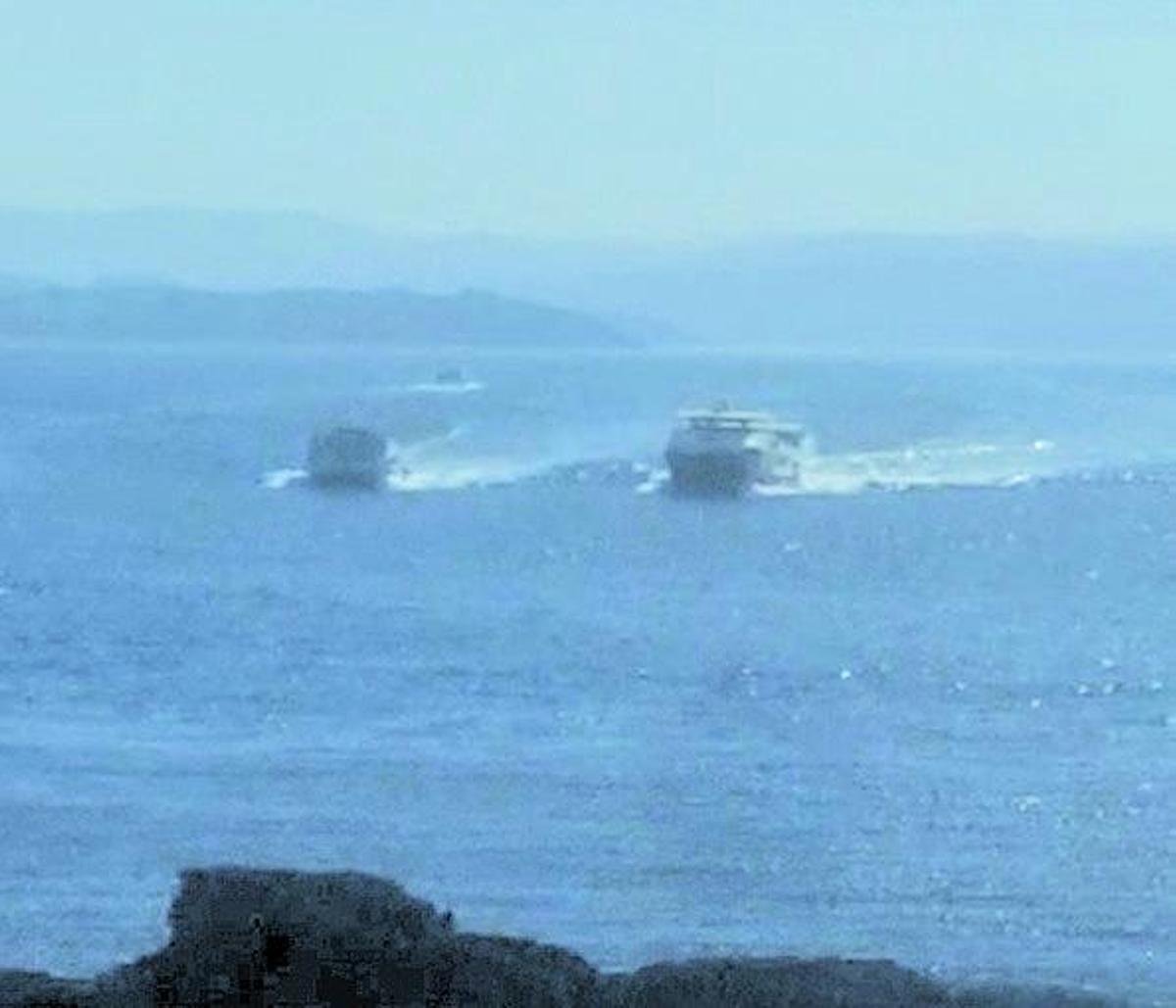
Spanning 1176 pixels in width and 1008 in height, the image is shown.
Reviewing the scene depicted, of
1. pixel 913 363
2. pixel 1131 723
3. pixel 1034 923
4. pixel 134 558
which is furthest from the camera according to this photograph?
pixel 913 363

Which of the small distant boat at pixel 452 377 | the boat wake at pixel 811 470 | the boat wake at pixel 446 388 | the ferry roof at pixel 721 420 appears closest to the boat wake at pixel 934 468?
the boat wake at pixel 811 470

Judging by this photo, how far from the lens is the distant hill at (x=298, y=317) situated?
102ft

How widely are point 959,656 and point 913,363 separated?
28.2m

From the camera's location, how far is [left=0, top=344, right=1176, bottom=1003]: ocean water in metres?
10.2

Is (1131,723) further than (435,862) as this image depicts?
Yes

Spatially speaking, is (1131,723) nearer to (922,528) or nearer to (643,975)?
(922,528)

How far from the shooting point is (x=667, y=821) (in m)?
11.6

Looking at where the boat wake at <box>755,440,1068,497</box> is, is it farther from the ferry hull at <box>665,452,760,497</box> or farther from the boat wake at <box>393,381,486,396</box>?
the boat wake at <box>393,381,486,396</box>

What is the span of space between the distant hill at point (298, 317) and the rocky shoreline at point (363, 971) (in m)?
26.7

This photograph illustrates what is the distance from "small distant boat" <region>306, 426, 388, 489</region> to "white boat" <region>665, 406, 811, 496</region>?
7.86ft

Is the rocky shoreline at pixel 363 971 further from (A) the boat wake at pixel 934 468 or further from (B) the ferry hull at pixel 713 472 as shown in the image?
(A) the boat wake at pixel 934 468

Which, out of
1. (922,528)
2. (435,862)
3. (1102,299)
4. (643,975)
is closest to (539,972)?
(643,975)

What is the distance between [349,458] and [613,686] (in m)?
9.29

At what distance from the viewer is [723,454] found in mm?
23531
